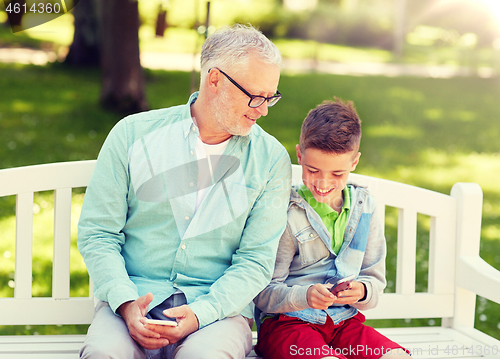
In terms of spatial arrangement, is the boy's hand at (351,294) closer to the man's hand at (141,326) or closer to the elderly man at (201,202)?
the elderly man at (201,202)

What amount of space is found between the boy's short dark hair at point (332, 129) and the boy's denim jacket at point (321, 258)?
10.8 inches

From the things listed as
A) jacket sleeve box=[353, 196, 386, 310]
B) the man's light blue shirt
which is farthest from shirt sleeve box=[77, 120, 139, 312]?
jacket sleeve box=[353, 196, 386, 310]

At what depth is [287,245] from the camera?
2.40 meters

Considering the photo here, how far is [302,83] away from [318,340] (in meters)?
10.3

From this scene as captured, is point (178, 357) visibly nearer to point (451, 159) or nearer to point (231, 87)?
point (231, 87)

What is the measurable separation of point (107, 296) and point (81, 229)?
11.8 inches

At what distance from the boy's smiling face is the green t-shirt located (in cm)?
4

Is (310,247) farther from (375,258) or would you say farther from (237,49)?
(237,49)

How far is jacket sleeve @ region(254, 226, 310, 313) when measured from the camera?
2225mm

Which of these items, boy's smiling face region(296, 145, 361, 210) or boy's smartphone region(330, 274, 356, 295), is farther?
boy's smiling face region(296, 145, 361, 210)

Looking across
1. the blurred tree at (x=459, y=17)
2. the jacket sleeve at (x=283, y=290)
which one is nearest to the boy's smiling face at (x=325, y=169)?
the jacket sleeve at (x=283, y=290)

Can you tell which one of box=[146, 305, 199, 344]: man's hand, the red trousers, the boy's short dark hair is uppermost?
the boy's short dark hair

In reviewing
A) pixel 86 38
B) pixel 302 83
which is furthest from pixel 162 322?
pixel 302 83

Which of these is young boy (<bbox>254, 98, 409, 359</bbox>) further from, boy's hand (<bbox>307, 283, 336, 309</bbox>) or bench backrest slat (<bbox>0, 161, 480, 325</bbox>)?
bench backrest slat (<bbox>0, 161, 480, 325</bbox>)
